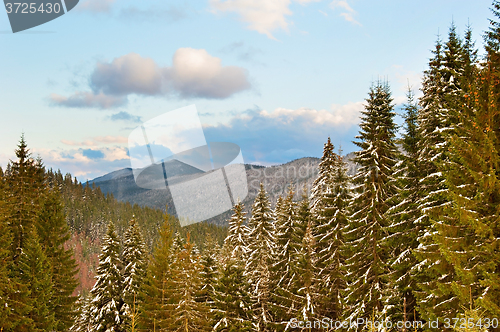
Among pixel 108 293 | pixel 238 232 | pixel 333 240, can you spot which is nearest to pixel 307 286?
pixel 333 240

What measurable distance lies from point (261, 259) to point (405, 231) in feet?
43.3

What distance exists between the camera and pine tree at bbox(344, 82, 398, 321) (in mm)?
16594

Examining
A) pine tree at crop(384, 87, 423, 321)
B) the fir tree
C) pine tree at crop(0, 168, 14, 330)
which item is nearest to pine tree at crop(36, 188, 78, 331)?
pine tree at crop(0, 168, 14, 330)

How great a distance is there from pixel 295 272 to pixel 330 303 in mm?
2963

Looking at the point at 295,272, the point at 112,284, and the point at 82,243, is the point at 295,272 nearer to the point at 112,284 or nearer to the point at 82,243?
the point at 112,284

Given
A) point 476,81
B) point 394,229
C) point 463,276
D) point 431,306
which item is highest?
point 476,81

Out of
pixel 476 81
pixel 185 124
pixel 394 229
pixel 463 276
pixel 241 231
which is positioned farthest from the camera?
pixel 241 231

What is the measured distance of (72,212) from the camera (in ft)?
407

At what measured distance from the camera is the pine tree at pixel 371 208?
54.4ft

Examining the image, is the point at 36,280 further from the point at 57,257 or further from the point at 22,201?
the point at 22,201

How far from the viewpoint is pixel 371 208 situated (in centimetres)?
1680

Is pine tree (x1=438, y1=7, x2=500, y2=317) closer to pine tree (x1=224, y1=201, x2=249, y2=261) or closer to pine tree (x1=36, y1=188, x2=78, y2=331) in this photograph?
pine tree (x1=224, y1=201, x2=249, y2=261)

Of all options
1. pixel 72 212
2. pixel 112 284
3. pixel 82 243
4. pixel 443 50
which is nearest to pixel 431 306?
pixel 443 50

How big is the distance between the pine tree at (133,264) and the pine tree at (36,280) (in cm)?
620
